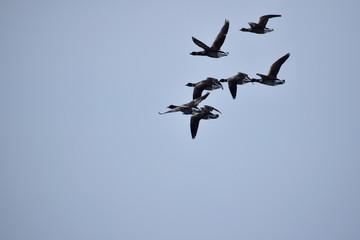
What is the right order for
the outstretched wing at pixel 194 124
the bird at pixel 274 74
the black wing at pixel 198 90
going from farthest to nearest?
the black wing at pixel 198 90 < the bird at pixel 274 74 < the outstretched wing at pixel 194 124

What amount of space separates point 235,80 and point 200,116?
511cm

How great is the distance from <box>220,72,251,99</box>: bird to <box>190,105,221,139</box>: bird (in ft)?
11.8

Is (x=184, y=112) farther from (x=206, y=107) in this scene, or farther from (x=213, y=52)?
(x=213, y=52)

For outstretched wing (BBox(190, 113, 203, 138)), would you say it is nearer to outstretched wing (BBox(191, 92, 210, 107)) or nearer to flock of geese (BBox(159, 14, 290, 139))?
flock of geese (BBox(159, 14, 290, 139))

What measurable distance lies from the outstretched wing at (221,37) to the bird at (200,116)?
21.7ft

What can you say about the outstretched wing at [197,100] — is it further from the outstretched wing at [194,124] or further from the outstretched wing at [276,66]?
the outstretched wing at [276,66]

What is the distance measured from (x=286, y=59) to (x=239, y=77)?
539cm

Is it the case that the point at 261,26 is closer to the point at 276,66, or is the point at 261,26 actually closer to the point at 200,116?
the point at 276,66

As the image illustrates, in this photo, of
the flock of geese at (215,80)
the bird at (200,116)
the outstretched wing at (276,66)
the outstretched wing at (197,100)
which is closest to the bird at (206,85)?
the flock of geese at (215,80)

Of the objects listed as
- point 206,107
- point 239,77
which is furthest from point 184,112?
point 239,77

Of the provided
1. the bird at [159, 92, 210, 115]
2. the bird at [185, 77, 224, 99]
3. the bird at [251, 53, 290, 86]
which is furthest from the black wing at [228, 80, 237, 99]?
the bird at [159, 92, 210, 115]

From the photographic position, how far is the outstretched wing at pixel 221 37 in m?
70.8

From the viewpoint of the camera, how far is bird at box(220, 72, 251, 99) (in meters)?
66.2

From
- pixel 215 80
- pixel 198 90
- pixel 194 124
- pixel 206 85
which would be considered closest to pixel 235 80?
pixel 215 80
